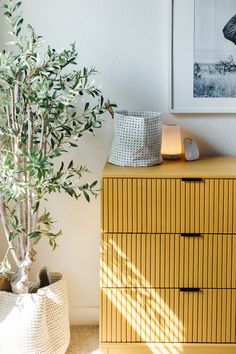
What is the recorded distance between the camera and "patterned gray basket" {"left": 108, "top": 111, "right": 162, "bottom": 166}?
259 cm

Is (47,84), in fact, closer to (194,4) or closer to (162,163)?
(162,163)

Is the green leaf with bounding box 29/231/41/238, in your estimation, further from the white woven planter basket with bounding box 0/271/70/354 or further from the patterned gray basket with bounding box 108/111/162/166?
the patterned gray basket with bounding box 108/111/162/166

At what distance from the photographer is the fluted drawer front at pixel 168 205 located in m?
2.45

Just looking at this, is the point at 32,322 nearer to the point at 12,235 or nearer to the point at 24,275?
the point at 24,275

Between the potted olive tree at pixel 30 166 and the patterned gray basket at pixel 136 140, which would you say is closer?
the potted olive tree at pixel 30 166

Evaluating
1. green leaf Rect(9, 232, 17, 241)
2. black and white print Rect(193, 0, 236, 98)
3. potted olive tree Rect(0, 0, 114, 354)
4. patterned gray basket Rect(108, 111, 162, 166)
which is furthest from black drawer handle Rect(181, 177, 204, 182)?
green leaf Rect(9, 232, 17, 241)

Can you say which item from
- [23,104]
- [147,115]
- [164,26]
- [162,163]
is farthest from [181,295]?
[164,26]

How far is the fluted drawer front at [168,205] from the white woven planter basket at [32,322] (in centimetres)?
41

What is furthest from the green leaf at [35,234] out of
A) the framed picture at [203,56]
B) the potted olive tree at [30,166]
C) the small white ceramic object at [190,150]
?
the framed picture at [203,56]

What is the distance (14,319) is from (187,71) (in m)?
1.39

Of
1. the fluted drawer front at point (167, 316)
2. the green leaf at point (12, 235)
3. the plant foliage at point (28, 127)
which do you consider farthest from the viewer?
the fluted drawer front at point (167, 316)

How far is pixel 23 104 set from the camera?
2408 millimetres

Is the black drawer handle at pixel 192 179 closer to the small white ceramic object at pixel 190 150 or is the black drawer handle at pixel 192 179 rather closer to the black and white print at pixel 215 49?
the small white ceramic object at pixel 190 150

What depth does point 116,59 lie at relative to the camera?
2822mm
